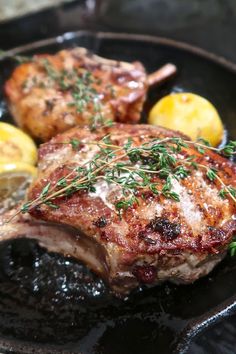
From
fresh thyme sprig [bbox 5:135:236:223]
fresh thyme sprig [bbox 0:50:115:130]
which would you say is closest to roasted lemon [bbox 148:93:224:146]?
fresh thyme sprig [bbox 0:50:115:130]

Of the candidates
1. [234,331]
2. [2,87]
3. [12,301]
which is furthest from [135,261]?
[2,87]

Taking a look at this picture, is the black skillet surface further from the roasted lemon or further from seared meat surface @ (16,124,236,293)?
the roasted lemon

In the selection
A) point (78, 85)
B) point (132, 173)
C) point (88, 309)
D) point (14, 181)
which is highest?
point (78, 85)

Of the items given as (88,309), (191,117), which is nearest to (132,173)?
(88,309)

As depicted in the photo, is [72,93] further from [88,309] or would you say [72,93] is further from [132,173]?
[88,309]

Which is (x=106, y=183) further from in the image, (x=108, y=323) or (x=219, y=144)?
(x=219, y=144)

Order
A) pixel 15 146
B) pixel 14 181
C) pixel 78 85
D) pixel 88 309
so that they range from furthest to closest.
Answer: pixel 78 85 → pixel 15 146 → pixel 14 181 → pixel 88 309

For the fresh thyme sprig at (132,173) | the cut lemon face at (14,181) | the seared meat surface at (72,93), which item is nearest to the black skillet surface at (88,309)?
the cut lemon face at (14,181)
